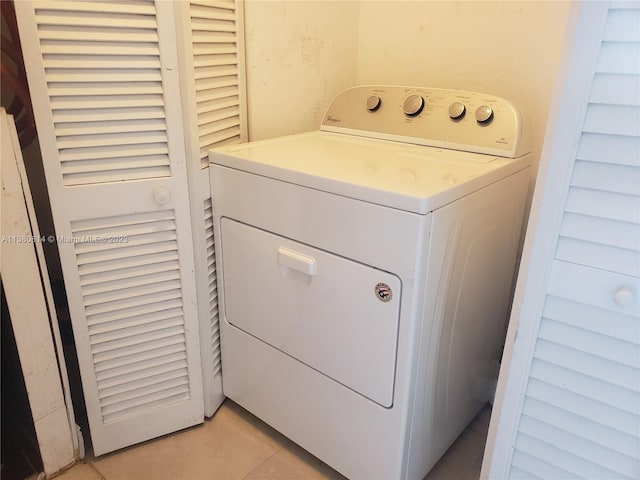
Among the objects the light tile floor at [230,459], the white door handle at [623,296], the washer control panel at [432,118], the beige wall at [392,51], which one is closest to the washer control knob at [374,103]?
the washer control panel at [432,118]

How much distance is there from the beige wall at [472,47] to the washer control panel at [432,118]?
0.37ft

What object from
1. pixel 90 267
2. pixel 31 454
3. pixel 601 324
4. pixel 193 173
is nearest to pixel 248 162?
pixel 193 173

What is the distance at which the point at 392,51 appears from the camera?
175cm

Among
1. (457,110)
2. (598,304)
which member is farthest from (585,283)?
(457,110)

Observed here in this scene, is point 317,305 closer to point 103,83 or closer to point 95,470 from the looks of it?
point 103,83

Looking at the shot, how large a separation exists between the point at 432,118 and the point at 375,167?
1.14 feet

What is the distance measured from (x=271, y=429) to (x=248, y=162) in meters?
0.89

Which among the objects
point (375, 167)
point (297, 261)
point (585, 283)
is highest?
point (375, 167)

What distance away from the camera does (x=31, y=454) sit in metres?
1.46

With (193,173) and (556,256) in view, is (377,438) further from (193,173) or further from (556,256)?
(193,173)

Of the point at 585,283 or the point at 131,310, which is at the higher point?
the point at 585,283

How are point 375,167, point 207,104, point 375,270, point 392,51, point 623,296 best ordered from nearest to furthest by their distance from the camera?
1. point 623,296
2. point 375,270
3. point 375,167
4. point 207,104
5. point 392,51

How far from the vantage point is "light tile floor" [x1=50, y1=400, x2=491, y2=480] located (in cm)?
146

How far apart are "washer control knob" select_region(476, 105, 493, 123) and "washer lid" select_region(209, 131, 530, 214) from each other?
10 cm
